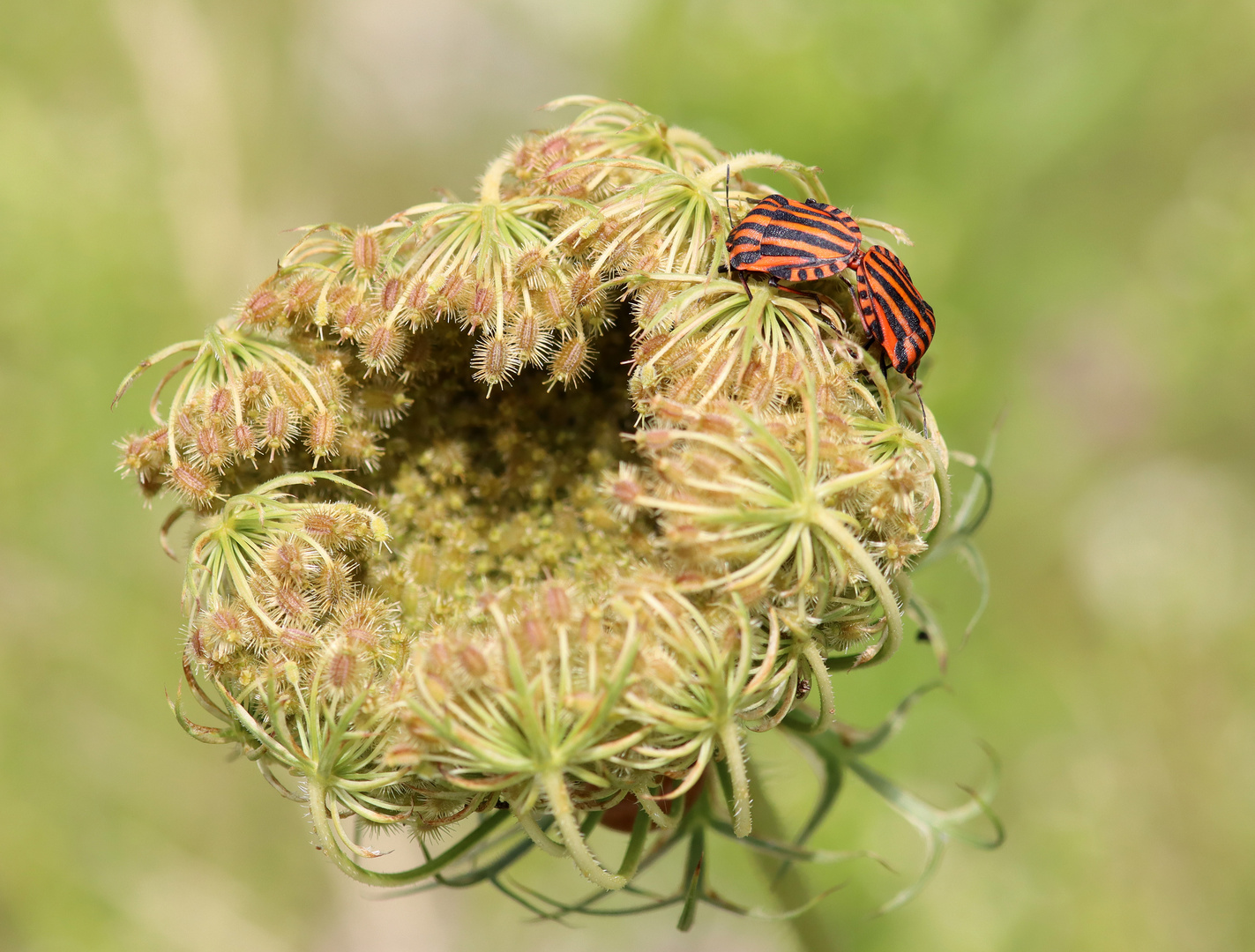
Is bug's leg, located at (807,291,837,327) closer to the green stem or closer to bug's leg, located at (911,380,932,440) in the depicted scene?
bug's leg, located at (911,380,932,440)

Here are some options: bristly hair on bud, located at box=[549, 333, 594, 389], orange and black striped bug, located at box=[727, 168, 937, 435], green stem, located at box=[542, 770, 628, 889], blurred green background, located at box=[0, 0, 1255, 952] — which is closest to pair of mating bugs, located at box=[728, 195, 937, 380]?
orange and black striped bug, located at box=[727, 168, 937, 435]

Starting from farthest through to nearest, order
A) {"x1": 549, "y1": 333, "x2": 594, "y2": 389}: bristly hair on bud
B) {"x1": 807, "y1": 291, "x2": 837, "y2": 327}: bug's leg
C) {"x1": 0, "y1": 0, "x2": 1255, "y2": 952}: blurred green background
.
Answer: {"x1": 0, "y1": 0, "x2": 1255, "y2": 952}: blurred green background, {"x1": 549, "y1": 333, "x2": 594, "y2": 389}: bristly hair on bud, {"x1": 807, "y1": 291, "x2": 837, "y2": 327}: bug's leg

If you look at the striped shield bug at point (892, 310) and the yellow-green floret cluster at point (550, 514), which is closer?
the yellow-green floret cluster at point (550, 514)

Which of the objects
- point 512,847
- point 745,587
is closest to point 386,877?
A: point 512,847

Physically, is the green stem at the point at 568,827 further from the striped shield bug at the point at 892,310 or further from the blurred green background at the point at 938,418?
the blurred green background at the point at 938,418

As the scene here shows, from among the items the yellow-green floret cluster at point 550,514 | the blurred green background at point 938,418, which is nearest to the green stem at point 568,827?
the yellow-green floret cluster at point 550,514

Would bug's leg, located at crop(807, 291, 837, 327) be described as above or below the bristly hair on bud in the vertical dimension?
above
